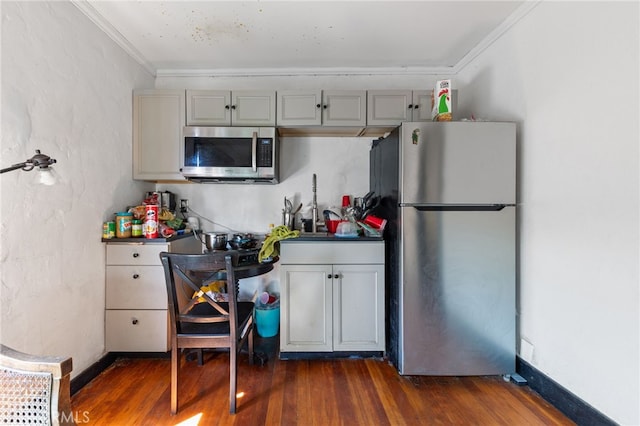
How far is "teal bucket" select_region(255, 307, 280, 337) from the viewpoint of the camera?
2.27 meters

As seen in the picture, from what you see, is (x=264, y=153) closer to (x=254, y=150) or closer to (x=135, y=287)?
(x=254, y=150)

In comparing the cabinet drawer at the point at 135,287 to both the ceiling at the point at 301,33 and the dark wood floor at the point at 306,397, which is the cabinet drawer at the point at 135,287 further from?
the ceiling at the point at 301,33

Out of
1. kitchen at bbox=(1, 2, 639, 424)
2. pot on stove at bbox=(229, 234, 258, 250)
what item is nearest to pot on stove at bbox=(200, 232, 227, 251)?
pot on stove at bbox=(229, 234, 258, 250)

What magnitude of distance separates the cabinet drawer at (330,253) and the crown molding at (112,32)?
193 centimetres

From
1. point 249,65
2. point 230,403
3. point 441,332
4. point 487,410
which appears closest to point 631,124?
point 441,332

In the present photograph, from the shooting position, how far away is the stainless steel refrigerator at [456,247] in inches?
64.7

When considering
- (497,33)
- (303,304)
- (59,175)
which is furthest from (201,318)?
(497,33)

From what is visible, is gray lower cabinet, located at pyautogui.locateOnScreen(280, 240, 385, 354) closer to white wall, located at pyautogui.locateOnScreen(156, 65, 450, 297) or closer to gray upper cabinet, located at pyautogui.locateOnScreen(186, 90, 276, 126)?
white wall, located at pyautogui.locateOnScreen(156, 65, 450, 297)

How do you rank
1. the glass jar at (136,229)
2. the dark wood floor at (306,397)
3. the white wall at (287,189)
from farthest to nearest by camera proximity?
the white wall at (287,189) < the glass jar at (136,229) < the dark wood floor at (306,397)

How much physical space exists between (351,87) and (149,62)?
181 cm

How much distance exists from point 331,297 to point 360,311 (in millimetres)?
234

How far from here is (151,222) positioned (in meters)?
1.92

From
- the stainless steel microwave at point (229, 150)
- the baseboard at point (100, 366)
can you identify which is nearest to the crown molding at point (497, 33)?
the stainless steel microwave at point (229, 150)

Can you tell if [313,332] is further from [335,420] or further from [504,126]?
[504,126]
